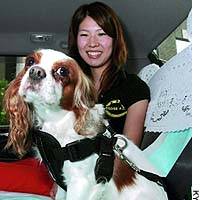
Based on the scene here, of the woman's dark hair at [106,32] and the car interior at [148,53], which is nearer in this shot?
the car interior at [148,53]

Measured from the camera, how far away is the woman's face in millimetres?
2711

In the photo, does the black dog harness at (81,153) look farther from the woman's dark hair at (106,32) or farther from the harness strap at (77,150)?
the woman's dark hair at (106,32)

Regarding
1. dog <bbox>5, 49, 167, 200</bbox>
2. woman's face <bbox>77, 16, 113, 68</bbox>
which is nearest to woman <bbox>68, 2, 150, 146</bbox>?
woman's face <bbox>77, 16, 113, 68</bbox>

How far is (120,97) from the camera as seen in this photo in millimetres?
2758

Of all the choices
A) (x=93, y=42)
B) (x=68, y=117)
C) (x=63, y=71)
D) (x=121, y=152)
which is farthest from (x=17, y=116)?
(x=93, y=42)

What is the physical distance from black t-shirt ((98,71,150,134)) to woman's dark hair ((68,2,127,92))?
1.9 inches

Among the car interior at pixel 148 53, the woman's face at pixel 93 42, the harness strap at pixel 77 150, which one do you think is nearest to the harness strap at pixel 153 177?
the car interior at pixel 148 53

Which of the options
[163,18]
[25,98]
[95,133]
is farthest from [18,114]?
[163,18]

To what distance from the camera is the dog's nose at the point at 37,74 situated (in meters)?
1.92

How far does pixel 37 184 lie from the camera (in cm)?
271

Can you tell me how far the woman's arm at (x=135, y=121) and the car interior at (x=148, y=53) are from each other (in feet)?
0.13

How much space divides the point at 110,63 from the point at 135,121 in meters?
0.40

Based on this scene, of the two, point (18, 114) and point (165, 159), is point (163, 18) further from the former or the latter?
point (18, 114)

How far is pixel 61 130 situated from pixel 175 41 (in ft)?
4.43
